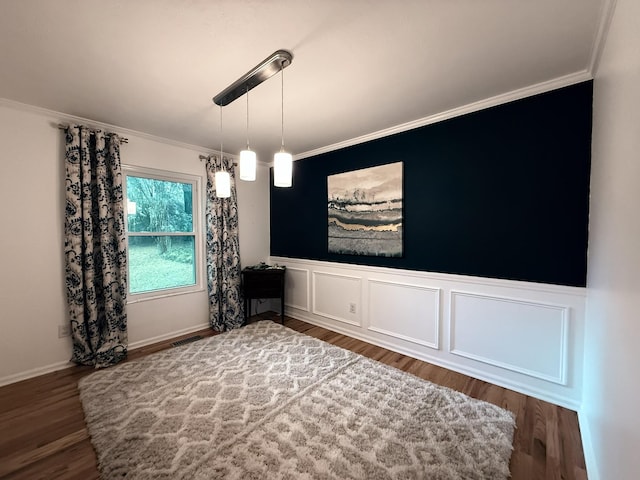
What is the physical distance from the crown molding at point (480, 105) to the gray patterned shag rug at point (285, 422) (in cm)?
238

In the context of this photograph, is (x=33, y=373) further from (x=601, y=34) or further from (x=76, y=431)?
(x=601, y=34)

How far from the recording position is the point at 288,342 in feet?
9.93

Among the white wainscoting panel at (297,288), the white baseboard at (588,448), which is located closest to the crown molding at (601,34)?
the white baseboard at (588,448)

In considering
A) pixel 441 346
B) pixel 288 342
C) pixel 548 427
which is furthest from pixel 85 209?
pixel 548 427

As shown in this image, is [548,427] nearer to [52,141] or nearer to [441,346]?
[441,346]

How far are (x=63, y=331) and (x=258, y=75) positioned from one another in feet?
9.78

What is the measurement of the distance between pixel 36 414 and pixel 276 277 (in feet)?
7.94

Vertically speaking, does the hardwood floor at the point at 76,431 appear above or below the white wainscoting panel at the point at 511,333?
below

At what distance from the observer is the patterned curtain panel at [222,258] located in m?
3.48

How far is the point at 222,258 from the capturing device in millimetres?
3607

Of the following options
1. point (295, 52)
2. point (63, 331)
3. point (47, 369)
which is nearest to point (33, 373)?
point (47, 369)

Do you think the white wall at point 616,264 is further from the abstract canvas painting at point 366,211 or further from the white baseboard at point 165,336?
the white baseboard at point 165,336

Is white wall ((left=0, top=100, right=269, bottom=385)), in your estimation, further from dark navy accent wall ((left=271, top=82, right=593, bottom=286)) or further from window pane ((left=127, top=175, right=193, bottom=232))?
dark navy accent wall ((left=271, top=82, right=593, bottom=286))

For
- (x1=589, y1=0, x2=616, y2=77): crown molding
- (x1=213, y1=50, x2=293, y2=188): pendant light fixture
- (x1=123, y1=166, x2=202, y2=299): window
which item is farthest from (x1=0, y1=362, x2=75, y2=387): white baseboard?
(x1=589, y1=0, x2=616, y2=77): crown molding
